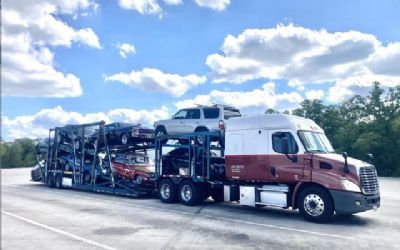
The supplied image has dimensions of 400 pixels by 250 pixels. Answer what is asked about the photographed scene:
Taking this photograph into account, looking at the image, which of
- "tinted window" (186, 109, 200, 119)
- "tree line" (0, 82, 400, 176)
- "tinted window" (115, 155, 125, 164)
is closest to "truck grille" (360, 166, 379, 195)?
"tinted window" (186, 109, 200, 119)

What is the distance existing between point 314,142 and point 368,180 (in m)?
1.89

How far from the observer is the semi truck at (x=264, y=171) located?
10414mm

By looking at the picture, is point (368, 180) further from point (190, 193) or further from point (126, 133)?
point (126, 133)

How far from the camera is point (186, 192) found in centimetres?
1451

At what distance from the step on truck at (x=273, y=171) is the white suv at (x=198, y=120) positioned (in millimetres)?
548

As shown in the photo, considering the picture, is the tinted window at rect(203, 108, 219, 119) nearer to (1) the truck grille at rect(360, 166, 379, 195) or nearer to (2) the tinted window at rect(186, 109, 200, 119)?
(2) the tinted window at rect(186, 109, 200, 119)

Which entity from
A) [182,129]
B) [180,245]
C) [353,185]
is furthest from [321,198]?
[182,129]

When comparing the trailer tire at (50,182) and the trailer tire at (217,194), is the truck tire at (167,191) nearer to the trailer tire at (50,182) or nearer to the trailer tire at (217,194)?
the trailer tire at (217,194)

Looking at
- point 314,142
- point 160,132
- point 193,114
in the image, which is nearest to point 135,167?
point 160,132

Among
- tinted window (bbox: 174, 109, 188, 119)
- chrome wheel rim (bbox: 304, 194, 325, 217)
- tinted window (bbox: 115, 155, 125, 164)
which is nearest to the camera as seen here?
chrome wheel rim (bbox: 304, 194, 325, 217)

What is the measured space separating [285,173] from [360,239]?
3218 mm

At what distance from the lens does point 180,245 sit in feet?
25.5

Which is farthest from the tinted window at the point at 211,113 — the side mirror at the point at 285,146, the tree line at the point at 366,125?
the tree line at the point at 366,125

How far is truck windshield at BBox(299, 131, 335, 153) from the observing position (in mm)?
11344
